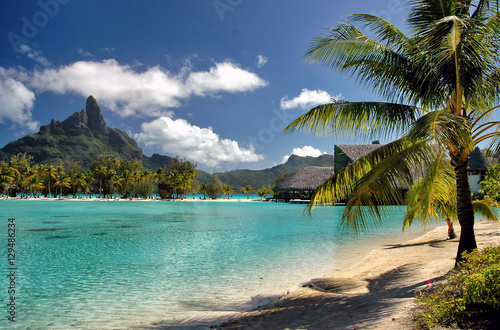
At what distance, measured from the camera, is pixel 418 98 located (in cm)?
497

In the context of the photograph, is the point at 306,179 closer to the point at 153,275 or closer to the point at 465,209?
the point at 153,275

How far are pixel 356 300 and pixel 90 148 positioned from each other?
13059cm

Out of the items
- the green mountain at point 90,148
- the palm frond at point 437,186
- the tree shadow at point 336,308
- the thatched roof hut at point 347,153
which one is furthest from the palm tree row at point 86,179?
the tree shadow at point 336,308

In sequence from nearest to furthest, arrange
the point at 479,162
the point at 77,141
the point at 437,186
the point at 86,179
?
the point at 437,186 → the point at 479,162 → the point at 86,179 → the point at 77,141

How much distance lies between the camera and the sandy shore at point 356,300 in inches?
123

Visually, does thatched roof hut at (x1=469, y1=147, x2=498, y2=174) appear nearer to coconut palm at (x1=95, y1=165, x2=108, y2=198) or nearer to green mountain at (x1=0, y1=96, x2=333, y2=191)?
green mountain at (x1=0, y1=96, x2=333, y2=191)

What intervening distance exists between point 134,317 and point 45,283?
3033 millimetres

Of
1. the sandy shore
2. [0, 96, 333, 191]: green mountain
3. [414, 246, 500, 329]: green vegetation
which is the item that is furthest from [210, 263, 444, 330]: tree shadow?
[0, 96, 333, 191]: green mountain

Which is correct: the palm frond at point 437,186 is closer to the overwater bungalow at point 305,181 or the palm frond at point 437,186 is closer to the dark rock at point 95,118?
the overwater bungalow at point 305,181

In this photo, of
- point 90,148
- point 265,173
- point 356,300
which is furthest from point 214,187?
point 90,148

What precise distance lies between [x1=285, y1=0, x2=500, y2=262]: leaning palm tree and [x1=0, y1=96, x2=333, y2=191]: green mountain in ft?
279

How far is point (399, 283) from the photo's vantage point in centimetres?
477

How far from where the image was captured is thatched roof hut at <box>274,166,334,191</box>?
140 ft

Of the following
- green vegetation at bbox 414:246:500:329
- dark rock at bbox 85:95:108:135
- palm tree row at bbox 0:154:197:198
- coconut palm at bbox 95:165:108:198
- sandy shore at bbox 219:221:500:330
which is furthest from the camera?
dark rock at bbox 85:95:108:135
